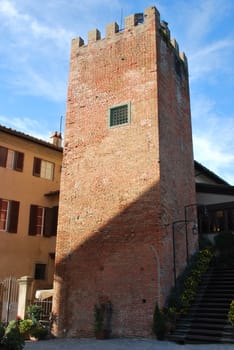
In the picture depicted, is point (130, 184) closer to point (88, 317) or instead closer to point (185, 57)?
point (88, 317)

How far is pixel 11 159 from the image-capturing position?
18.5m

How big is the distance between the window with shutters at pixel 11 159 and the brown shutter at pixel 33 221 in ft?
6.96

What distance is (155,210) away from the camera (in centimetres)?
1244

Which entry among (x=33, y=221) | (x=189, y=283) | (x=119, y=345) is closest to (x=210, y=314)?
(x=189, y=283)

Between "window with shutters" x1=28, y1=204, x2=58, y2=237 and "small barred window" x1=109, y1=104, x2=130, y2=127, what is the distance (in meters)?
6.82

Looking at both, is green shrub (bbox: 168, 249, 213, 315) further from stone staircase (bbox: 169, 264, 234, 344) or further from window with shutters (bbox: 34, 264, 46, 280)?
window with shutters (bbox: 34, 264, 46, 280)

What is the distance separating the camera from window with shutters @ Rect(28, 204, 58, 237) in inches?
732

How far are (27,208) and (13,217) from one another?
1.00m

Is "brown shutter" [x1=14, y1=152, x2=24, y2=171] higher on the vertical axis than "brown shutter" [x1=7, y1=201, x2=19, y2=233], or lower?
higher

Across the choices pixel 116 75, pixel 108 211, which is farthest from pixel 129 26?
pixel 108 211

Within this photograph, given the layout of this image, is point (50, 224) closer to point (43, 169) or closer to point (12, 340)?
point (43, 169)

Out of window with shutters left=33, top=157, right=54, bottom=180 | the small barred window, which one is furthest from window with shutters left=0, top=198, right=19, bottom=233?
the small barred window

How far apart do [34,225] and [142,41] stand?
33.6ft

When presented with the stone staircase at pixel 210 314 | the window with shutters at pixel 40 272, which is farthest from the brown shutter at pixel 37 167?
the stone staircase at pixel 210 314
